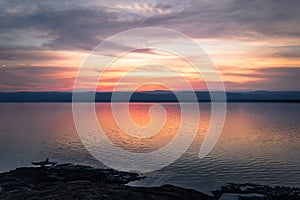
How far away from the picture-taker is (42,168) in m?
43.5

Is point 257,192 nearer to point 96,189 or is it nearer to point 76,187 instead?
point 96,189

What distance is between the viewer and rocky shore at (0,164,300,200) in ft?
92.6

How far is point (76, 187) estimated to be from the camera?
3039 cm

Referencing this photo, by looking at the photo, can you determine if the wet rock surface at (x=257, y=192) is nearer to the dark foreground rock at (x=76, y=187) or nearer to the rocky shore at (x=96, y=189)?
the rocky shore at (x=96, y=189)

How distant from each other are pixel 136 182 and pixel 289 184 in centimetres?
1954

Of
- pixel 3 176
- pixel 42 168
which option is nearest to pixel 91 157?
pixel 42 168

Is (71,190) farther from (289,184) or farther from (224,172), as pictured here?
(289,184)

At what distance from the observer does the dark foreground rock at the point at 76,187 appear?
2796cm

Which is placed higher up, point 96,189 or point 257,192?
point 96,189

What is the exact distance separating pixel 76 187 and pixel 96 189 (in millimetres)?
2400

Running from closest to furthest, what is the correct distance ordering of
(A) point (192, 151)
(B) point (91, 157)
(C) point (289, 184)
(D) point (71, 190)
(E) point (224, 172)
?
1. (D) point (71, 190)
2. (C) point (289, 184)
3. (E) point (224, 172)
4. (B) point (91, 157)
5. (A) point (192, 151)

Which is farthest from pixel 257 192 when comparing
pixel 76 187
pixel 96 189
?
pixel 76 187

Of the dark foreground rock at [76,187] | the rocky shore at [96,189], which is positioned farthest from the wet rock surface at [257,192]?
the dark foreground rock at [76,187]

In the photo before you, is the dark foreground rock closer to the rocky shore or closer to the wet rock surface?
the rocky shore
